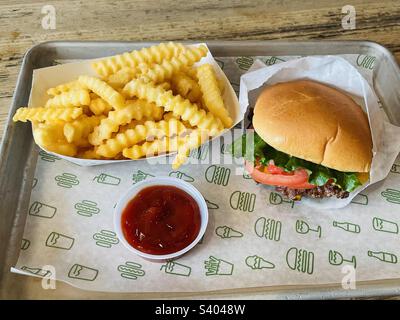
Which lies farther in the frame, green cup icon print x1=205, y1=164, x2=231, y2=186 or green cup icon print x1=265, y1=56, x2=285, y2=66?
green cup icon print x1=265, y1=56, x2=285, y2=66

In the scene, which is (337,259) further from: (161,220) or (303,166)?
(161,220)

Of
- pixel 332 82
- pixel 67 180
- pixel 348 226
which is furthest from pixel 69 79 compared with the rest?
pixel 348 226

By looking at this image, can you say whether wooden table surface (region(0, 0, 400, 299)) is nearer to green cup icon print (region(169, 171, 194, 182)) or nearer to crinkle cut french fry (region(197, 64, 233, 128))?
crinkle cut french fry (region(197, 64, 233, 128))

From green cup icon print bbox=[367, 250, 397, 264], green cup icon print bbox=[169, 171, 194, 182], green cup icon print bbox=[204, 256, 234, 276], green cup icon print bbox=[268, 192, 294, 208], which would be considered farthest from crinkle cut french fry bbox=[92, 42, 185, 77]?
green cup icon print bbox=[367, 250, 397, 264]

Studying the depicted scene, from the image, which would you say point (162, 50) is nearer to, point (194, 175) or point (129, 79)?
point (129, 79)

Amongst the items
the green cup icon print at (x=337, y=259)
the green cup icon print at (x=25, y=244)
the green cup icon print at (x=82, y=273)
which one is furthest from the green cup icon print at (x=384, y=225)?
the green cup icon print at (x=25, y=244)

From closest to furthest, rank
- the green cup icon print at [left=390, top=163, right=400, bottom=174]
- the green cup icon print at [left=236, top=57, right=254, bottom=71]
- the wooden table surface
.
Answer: the green cup icon print at [left=390, top=163, right=400, bottom=174], the green cup icon print at [left=236, top=57, right=254, bottom=71], the wooden table surface

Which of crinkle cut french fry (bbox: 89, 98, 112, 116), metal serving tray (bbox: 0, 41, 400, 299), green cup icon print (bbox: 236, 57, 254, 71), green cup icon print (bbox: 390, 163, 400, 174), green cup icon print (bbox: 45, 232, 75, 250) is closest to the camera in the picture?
metal serving tray (bbox: 0, 41, 400, 299)
